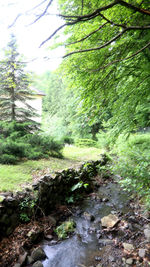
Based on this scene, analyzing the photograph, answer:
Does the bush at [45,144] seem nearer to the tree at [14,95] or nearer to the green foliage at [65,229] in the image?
the tree at [14,95]

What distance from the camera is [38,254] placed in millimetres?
2479

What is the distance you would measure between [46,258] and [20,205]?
0.98m

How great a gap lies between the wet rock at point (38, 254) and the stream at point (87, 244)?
0.08m

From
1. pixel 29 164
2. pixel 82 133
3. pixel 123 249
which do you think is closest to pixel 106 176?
pixel 29 164

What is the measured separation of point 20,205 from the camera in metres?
2.93

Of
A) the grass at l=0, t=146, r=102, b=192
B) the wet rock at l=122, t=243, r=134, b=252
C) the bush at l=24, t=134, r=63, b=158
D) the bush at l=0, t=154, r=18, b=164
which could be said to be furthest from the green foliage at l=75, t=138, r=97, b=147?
the wet rock at l=122, t=243, r=134, b=252

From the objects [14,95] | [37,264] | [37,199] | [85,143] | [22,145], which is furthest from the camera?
[85,143]

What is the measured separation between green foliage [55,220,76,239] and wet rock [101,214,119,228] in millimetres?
661

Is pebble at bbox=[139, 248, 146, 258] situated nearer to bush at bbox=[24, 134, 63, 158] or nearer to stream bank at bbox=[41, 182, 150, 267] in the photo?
stream bank at bbox=[41, 182, 150, 267]

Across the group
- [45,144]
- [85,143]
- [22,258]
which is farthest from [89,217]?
[85,143]

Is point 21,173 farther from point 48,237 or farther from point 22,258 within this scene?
point 22,258

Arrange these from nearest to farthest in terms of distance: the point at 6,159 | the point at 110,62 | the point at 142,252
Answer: the point at 110,62 < the point at 142,252 < the point at 6,159

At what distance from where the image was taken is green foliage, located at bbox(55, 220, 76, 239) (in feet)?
9.72

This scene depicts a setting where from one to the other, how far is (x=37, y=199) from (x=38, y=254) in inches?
37.9
